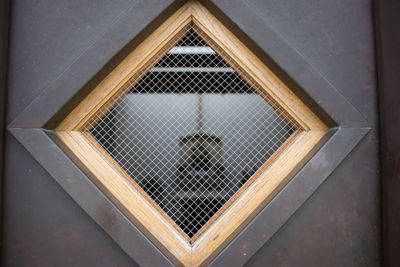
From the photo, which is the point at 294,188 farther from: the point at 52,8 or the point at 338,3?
the point at 52,8

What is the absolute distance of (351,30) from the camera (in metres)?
1.81

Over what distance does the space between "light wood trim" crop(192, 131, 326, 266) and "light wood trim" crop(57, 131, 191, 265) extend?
13 centimetres

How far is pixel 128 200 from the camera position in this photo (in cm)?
175

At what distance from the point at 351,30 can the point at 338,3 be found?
22 centimetres

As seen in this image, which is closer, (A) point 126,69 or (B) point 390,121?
(B) point 390,121

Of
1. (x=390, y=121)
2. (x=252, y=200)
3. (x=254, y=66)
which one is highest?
→ (x=390, y=121)

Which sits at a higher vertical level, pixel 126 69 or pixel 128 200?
pixel 126 69

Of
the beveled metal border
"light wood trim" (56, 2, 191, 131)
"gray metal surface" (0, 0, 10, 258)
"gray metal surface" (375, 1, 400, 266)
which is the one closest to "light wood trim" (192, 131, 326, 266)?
the beveled metal border

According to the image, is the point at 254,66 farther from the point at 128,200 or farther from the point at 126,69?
the point at 128,200

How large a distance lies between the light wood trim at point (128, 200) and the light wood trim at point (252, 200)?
127 mm

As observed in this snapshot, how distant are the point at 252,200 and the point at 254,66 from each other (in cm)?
96

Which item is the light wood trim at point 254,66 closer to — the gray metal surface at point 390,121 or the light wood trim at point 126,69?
the light wood trim at point 126,69

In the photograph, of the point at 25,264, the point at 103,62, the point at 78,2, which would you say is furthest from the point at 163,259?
the point at 78,2

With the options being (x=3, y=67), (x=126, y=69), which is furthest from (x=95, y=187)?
(x=3, y=67)
